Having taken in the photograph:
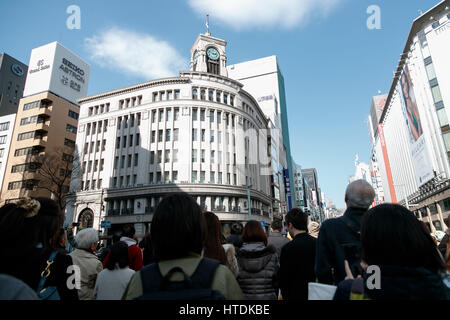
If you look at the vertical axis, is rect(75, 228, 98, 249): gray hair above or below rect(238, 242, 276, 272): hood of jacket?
above

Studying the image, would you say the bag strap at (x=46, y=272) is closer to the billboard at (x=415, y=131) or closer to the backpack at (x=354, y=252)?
the backpack at (x=354, y=252)

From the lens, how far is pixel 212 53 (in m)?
43.5

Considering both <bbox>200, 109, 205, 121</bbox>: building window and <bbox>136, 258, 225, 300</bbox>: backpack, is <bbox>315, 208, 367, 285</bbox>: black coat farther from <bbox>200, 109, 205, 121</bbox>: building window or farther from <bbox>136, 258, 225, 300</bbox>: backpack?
<bbox>200, 109, 205, 121</bbox>: building window

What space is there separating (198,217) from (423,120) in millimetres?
44861

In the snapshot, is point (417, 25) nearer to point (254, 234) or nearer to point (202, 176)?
Result: point (202, 176)

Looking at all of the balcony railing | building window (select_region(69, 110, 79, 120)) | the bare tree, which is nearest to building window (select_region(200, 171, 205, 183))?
the balcony railing

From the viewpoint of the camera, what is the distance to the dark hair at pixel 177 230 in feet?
5.21

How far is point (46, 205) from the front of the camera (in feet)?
7.58

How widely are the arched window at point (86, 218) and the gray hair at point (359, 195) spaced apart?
3818 centimetres

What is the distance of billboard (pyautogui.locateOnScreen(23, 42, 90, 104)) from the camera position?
4784 cm

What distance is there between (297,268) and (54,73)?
59970mm

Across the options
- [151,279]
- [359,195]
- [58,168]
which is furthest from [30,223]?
[58,168]

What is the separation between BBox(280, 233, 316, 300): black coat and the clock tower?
41337 millimetres
